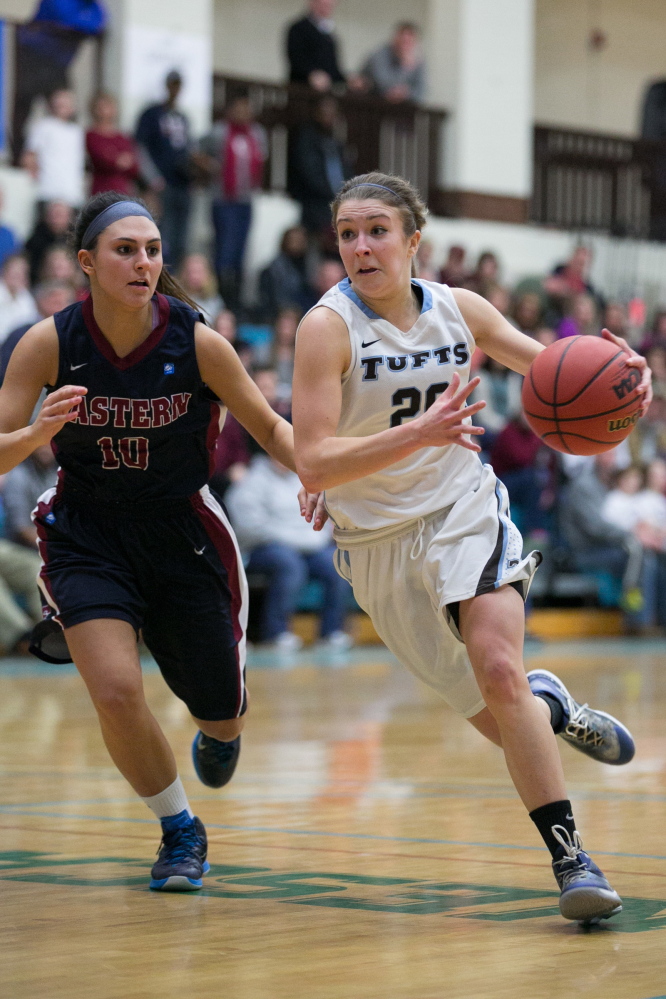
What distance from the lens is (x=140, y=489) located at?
404 centimetres

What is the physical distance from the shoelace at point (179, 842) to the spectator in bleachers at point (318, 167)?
34.7ft

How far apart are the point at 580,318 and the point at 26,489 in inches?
251

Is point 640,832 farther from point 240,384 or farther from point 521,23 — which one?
point 521,23

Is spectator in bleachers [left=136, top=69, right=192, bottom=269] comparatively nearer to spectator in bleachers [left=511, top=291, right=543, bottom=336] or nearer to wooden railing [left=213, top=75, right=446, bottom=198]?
wooden railing [left=213, top=75, right=446, bottom=198]

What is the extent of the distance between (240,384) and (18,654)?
22.0 ft

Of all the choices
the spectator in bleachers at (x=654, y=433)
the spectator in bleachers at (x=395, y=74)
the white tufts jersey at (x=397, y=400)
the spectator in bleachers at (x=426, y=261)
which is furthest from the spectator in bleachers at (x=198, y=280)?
the white tufts jersey at (x=397, y=400)

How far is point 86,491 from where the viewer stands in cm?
406

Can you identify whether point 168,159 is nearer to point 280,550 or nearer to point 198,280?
point 198,280

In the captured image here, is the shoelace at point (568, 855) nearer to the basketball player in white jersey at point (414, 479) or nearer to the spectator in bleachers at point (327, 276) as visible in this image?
the basketball player in white jersey at point (414, 479)

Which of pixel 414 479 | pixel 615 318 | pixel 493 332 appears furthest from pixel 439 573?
pixel 615 318

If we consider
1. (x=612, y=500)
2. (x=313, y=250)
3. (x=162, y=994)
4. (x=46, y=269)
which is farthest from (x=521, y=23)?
(x=162, y=994)

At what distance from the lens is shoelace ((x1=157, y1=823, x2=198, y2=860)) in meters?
3.85

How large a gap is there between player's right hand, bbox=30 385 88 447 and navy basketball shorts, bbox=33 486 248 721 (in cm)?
44

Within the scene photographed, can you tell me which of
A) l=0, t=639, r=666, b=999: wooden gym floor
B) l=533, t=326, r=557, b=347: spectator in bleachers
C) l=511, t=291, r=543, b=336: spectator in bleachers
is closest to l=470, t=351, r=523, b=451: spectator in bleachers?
l=533, t=326, r=557, b=347: spectator in bleachers
